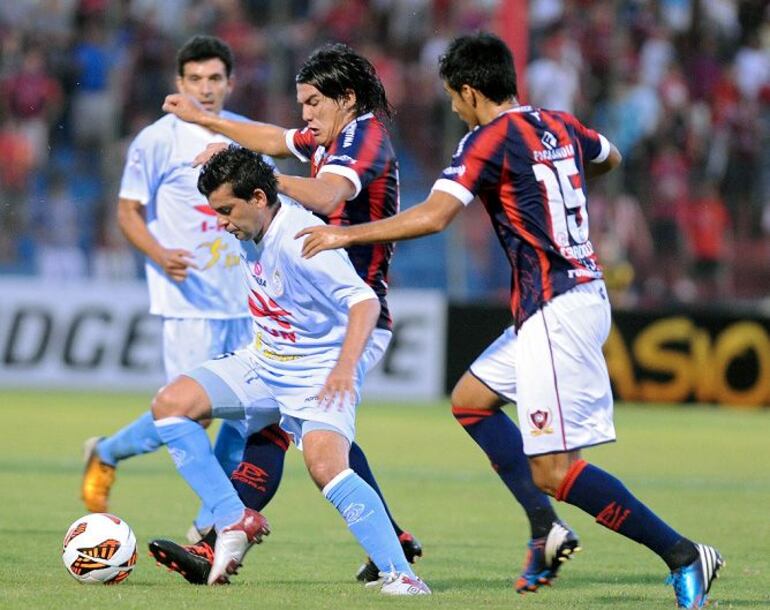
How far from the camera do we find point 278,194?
21.9 ft

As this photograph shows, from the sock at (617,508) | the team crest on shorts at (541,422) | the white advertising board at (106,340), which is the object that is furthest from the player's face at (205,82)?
the white advertising board at (106,340)

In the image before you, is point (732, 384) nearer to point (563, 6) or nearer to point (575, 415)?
point (563, 6)

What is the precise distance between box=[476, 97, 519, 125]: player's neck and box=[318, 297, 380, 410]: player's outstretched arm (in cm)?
90

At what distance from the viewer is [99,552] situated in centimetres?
650

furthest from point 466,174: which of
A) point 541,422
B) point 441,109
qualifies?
point 441,109

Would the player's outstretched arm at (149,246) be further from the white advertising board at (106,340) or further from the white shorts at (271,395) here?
the white advertising board at (106,340)

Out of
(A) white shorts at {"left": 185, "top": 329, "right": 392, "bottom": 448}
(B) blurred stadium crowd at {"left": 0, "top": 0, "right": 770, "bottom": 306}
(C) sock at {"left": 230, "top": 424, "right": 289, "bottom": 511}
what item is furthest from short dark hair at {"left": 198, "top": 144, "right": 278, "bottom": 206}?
(B) blurred stadium crowd at {"left": 0, "top": 0, "right": 770, "bottom": 306}

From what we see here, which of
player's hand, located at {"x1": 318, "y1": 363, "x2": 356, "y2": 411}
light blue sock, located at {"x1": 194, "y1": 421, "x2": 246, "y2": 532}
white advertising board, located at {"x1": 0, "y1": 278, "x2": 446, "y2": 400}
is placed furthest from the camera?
white advertising board, located at {"x1": 0, "y1": 278, "x2": 446, "y2": 400}

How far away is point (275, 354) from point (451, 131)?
11.3 meters

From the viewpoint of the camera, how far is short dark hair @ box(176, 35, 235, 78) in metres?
8.72

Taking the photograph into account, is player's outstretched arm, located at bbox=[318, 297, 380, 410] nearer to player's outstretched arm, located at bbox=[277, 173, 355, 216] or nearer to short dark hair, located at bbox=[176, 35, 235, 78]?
player's outstretched arm, located at bbox=[277, 173, 355, 216]

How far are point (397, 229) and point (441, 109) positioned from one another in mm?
11925

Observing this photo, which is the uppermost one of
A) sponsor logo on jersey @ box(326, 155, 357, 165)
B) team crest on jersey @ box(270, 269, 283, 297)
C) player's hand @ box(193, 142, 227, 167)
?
sponsor logo on jersey @ box(326, 155, 357, 165)

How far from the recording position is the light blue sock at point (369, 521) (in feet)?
20.6
